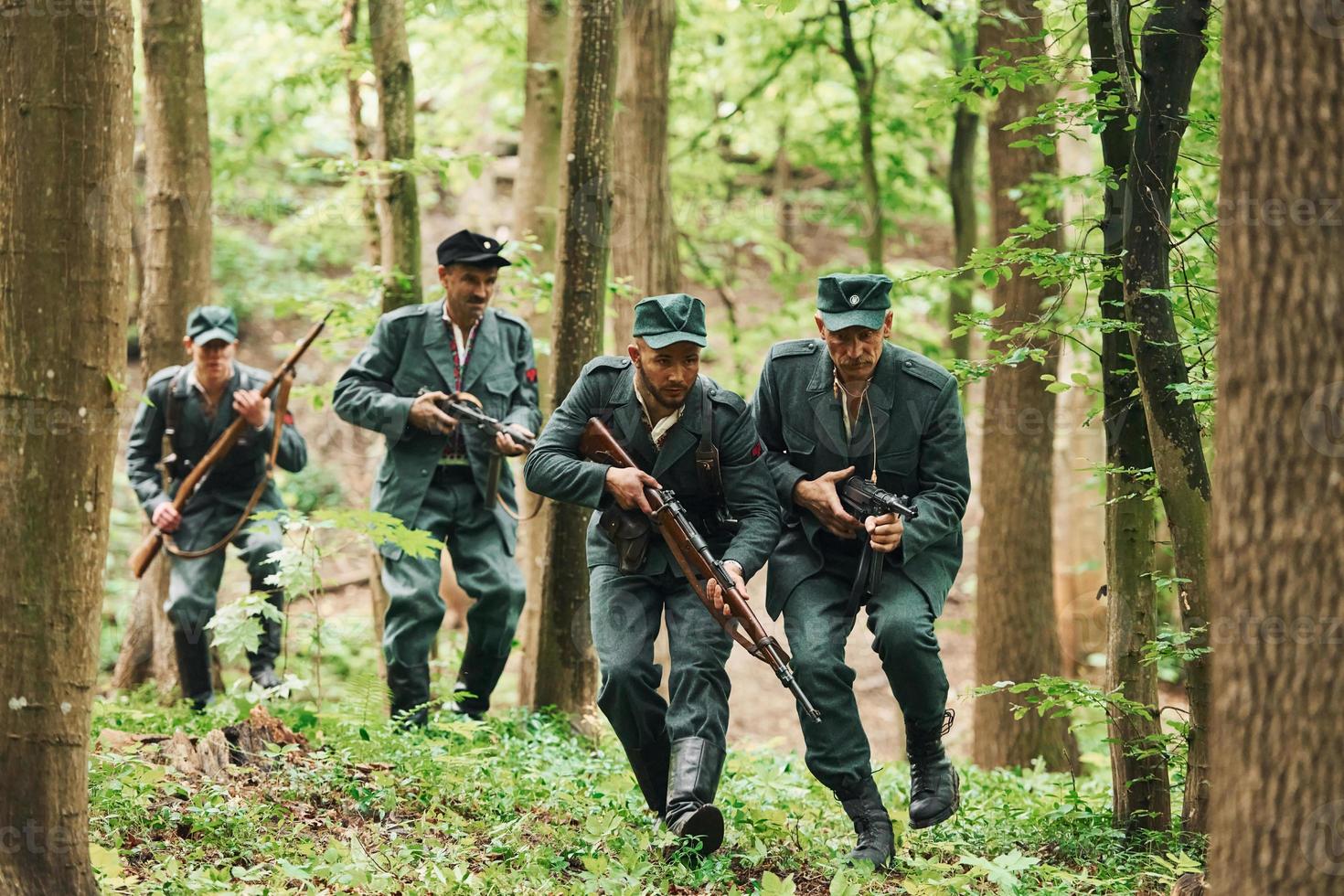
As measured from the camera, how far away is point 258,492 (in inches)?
336

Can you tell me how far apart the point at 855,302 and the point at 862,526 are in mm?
922

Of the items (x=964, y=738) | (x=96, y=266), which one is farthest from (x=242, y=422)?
(x=964, y=738)

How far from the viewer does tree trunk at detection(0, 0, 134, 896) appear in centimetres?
385

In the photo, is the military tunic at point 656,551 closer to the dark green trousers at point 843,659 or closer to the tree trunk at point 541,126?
the dark green trousers at point 843,659

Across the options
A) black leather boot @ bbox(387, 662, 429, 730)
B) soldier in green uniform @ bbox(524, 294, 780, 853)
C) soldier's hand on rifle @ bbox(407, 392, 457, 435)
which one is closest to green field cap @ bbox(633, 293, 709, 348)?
soldier in green uniform @ bbox(524, 294, 780, 853)

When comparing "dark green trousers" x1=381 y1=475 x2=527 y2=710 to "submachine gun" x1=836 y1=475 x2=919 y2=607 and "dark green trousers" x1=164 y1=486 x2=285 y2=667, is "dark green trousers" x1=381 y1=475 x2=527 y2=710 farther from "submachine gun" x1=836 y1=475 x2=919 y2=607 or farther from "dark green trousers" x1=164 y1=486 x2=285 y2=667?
"submachine gun" x1=836 y1=475 x2=919 y2=607

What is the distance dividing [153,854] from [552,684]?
11.1ft

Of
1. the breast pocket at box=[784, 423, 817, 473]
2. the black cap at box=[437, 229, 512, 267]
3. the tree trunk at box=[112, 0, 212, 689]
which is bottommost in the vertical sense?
the breast pocket at box=[784, 423, 817, 473]

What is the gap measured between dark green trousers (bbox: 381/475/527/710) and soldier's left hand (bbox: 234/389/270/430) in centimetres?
154

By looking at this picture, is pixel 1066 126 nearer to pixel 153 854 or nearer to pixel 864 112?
pixel 153 854

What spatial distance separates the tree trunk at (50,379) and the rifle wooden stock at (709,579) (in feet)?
7.31

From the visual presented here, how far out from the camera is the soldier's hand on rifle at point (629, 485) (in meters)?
5.42

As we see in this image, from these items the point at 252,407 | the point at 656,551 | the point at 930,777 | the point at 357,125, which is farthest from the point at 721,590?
the point at 357,125

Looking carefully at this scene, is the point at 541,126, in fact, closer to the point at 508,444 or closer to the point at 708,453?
the point at 508,444
